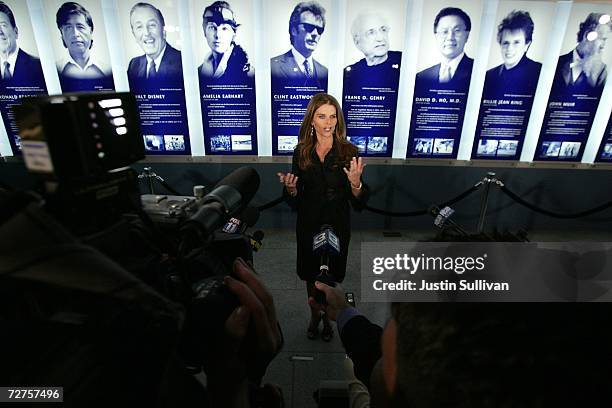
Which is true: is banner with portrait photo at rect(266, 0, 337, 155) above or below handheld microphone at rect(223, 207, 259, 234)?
above

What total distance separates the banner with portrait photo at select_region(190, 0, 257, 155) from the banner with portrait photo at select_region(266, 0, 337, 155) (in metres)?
0.26

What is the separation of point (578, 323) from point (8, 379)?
1009 millimetres

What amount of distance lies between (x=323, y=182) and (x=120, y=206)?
1.64m

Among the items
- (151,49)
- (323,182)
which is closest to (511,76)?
(323,182)

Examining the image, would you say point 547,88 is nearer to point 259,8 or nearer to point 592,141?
point 592,141

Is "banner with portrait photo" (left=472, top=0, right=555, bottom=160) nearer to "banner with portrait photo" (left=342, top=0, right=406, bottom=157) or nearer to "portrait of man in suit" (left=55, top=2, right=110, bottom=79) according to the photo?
"banner with portrait photo" (left=342, top=0, right=406, bottom=157)

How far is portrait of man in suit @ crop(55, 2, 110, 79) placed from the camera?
11.0 ft

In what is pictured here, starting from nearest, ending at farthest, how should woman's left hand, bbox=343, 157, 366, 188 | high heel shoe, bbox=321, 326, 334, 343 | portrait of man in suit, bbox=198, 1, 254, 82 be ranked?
1. woman's left hand, bbox=343, 157, 366, 188
2. high heel shoe, bbox=321, 326, 334, 343
3. portrait of man in suit, bbox=198, 1, 254, 82

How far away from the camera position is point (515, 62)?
3.52 meters

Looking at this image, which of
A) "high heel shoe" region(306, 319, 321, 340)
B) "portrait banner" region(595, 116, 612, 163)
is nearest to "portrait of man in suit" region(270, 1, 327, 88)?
"high heel shoe" region(306, 319, 321, 340)

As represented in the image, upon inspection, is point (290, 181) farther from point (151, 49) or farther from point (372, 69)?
point (151, 49)

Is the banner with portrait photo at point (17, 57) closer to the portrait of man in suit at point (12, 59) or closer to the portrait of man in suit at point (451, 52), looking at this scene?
the portrait of man in suit at point (12, 59)

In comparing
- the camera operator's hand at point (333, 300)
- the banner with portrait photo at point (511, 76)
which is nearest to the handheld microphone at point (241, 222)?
the camera operator's hand at point (333, 300)

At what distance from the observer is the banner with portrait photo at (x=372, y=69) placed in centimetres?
337
